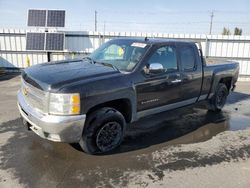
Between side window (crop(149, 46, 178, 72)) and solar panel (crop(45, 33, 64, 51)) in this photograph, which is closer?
side window (crop(149, 46, 178, 72))

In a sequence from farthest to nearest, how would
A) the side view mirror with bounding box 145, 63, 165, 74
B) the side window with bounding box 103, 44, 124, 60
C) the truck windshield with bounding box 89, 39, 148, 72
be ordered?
the side window with bounding box 103, 44, 124, 60 < the truck windshield with bounding box 89, 39, 148, 72 < the side view mirror with bounding box 145, 63, 165, 74

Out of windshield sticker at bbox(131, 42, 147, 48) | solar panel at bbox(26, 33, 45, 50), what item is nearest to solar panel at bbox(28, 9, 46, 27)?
solar panel at bbox(26, 33, 45, 50)

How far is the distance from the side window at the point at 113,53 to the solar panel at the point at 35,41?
6.74 metres

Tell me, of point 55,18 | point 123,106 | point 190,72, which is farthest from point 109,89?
point 55,18

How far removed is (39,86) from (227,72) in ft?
16.0

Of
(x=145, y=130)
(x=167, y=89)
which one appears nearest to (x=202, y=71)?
(x=167, y=89)

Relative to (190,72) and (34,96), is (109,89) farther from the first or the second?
(190,72)

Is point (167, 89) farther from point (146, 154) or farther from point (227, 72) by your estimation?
point (227, 72)

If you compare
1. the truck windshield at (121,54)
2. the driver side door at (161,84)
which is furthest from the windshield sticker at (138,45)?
the driver side door at (161,84)

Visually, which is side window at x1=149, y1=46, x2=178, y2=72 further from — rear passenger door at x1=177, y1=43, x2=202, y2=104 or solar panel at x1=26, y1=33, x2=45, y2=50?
solar panel at x1=26, y1=33, x2=45, y2=50

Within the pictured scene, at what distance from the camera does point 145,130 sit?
5004 mm

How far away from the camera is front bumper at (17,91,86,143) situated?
3229 millimetres

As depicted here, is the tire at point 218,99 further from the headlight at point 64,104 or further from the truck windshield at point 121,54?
the headlight at point 64,104

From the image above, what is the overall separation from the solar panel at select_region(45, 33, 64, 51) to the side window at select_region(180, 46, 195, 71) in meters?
7.11
